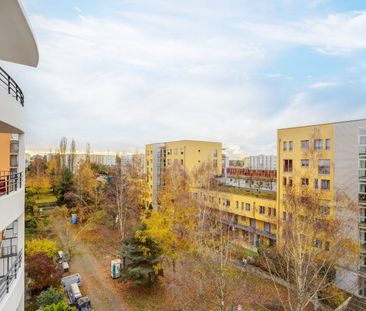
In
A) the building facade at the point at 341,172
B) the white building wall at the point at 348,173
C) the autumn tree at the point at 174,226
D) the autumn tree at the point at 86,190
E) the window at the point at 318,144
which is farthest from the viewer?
the autumn tree at the point at 86,190

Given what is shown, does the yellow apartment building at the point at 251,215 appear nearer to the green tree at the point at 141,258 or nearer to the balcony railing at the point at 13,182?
the green tree at the point at 141,258

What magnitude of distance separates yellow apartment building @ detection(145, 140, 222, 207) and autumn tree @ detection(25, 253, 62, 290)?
902 inches

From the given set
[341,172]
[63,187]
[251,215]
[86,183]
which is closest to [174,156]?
[86,183]

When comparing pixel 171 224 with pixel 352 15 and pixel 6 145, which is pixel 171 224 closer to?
pixel 6 145

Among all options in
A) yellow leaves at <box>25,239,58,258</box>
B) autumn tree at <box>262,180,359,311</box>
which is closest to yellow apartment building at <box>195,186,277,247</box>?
autumn tree at <box>262,180,359,311</box>

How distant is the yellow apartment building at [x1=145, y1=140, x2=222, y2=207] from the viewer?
37.8 m

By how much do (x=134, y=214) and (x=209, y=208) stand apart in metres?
10.4

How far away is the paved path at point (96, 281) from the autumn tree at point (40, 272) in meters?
2.40

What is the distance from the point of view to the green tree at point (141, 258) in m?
15.7

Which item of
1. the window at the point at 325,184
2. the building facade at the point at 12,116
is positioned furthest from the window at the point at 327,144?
the building facade at the point at 12,116

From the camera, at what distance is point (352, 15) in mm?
12250

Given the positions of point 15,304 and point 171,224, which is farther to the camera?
point 171,224

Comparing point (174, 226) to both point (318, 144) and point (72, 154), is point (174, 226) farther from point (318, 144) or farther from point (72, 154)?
point (72, 154)

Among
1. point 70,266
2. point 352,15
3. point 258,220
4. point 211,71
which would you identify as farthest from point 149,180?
point 352,15
